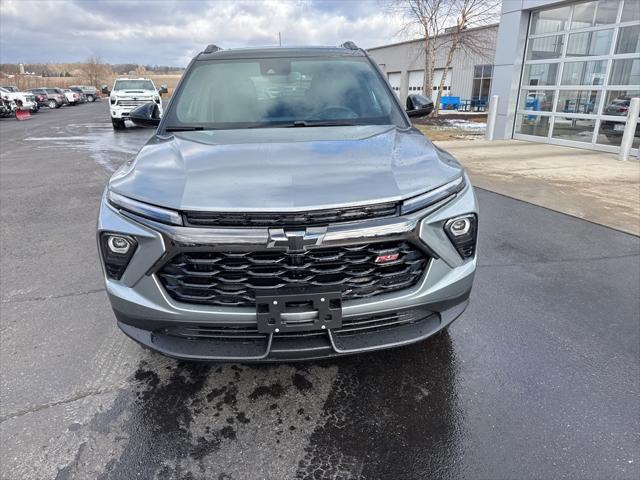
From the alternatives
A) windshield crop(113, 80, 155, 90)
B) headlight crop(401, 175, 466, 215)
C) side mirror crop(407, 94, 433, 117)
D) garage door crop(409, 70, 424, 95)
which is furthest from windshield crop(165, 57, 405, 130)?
garage door crop(409, 70, 424, 95)

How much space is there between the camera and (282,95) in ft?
10.9

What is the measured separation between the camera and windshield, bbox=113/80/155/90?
18.5 metres

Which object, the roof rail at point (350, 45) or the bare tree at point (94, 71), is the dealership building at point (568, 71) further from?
the bare tree at point (94, 71)

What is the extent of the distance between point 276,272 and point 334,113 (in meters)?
1.63

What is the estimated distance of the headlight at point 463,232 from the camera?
2.14 metres

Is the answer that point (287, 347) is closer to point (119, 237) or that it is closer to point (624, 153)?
point (119, 237)

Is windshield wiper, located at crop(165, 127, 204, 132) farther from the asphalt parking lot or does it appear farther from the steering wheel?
the asphalt parking lot

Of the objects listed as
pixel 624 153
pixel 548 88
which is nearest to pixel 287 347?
pixel 624 153

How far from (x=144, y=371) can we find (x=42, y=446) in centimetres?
64

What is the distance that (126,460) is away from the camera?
2.02 m

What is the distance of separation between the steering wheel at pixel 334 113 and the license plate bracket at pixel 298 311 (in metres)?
1.62

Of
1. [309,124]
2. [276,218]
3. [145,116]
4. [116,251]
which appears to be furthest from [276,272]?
[145,116]

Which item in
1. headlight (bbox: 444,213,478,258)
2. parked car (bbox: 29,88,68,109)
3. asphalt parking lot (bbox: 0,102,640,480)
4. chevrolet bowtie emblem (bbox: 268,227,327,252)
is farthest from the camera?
parked car (bbox: 29,88,68,109)

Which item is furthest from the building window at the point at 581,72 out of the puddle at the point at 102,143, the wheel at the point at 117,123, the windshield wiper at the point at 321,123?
the wheel at the point at 117,123
